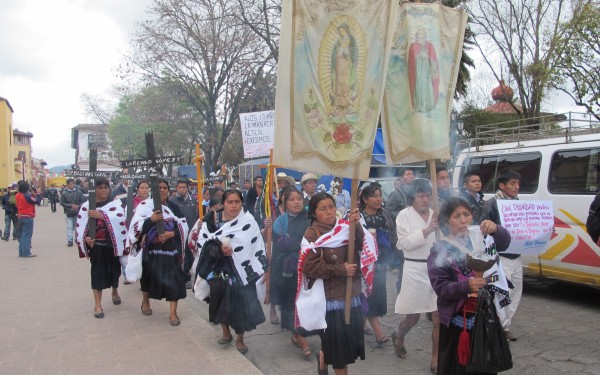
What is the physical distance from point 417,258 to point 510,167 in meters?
3.52

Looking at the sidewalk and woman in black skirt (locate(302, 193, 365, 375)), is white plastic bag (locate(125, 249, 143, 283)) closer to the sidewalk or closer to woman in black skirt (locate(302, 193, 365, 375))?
the sidewalk

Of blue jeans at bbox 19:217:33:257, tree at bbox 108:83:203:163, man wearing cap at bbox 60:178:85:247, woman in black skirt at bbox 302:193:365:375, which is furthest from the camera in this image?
tree at bbox 108:83:203:163

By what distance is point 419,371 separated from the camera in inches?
176

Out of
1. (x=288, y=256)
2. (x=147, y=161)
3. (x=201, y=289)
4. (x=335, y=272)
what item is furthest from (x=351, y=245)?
(x=147, y=161)

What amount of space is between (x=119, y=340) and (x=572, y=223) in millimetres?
5587

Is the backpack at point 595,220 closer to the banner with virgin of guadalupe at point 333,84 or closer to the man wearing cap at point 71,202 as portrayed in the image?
the banner with virgin of guadalupe at point 333,84

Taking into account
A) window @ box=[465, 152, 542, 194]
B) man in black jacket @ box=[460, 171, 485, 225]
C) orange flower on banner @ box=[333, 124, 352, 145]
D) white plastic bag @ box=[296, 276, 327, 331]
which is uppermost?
orange flower on banner @ box=[333, 124, 352, 145]

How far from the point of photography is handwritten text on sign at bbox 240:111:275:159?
980cm

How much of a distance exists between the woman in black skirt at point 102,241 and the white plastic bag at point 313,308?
3.96 meters

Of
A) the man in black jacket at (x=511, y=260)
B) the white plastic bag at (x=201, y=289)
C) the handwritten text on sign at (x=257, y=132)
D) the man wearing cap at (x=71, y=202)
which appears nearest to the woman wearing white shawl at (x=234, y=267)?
the white plastic bag at (x=201, y=289)

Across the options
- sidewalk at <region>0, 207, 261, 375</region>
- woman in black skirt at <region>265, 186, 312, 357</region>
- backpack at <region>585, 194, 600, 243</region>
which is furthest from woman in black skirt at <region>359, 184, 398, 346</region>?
backpack at <region>585, 194, 600, 243</region>

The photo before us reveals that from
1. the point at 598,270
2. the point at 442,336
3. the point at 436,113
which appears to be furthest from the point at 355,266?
the point at 598,270

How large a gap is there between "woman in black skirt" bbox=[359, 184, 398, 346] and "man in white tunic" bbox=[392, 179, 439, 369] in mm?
591

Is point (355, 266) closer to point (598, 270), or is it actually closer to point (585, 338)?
point (585, 338)
